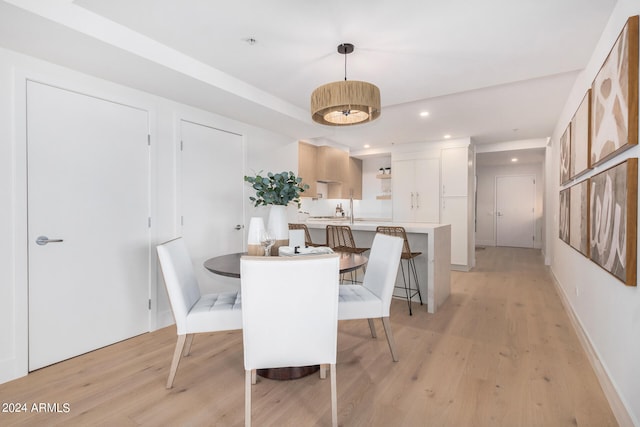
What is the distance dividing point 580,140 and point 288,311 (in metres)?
2.87

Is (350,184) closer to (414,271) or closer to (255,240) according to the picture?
(414,271)

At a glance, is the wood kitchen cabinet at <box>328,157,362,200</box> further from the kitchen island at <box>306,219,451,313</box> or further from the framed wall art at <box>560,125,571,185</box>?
the framed wall art at <box>560,125,571,185</box>

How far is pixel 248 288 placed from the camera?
144cm

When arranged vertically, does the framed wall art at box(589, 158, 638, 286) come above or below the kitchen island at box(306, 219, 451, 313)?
above

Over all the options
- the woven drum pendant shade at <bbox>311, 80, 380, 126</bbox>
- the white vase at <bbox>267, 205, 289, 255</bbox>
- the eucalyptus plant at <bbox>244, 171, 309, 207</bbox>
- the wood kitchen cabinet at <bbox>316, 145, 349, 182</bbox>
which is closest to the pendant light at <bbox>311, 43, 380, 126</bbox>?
the woven drum pendant shade at <bbox>311, 80, 380, 126</bbox>

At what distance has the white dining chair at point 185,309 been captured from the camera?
1.88 meters

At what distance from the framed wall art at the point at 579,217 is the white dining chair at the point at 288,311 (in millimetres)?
2134

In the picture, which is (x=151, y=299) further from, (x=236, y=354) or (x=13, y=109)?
(x=13, y=109)

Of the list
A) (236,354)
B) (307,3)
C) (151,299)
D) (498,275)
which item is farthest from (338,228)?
(498,275)

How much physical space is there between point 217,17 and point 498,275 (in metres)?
5.23

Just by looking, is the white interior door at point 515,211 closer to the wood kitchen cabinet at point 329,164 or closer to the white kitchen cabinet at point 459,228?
the white kitchen cabinet at point 459,228

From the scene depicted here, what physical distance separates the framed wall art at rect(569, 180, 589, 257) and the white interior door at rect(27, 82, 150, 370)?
3.64 meters

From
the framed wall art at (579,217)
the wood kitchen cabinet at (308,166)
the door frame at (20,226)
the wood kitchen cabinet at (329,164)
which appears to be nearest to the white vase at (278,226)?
the door frame at (20,226)

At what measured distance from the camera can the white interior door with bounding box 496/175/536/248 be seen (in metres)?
8.04
